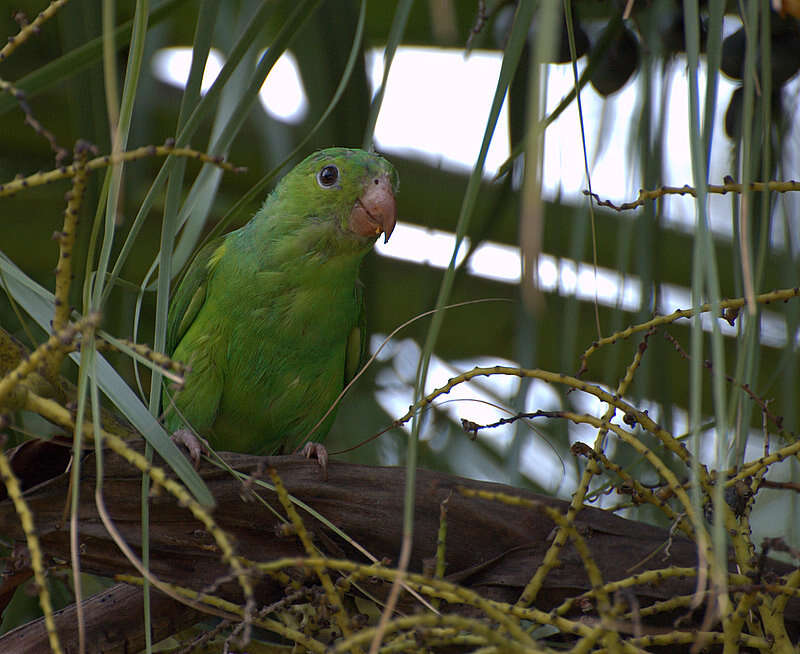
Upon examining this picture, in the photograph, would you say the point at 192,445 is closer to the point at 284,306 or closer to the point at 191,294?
the point at 284,306

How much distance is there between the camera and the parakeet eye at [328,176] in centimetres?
227

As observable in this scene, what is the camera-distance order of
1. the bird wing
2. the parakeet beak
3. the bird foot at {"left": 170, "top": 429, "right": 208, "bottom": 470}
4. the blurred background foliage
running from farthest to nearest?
the bird wing
the parakeet beak
the bird foot at {"left": 170, "top": 429, "right": 208, "bottom": 470}
the blurred background foliage

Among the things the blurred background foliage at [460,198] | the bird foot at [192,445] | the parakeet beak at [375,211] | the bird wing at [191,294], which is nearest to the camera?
the blurred background foliage at [460,198]

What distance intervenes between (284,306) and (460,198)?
2.58 feet

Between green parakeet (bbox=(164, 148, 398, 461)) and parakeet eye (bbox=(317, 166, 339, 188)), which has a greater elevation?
parakeet eye (bbox=(317, 166, 339, 188))

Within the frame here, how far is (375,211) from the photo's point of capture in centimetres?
218

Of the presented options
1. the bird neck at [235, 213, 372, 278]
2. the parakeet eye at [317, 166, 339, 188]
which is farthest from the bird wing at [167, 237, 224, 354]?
the parakeet eye at [317, 166, 339, 188]

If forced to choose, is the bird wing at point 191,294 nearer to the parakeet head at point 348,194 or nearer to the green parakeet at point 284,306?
the green parakeet at point 284,306

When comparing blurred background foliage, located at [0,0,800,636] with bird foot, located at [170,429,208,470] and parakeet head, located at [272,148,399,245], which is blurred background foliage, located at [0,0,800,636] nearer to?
parakeet head, located at [272,148,399,245]

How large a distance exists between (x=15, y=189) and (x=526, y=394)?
0.92 meters

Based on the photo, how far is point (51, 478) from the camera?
53.5 inches

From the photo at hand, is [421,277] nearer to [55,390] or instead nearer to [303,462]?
[303,462]

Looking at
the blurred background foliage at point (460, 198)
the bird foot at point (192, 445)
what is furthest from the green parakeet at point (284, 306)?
the bird foot at point (192, 445)

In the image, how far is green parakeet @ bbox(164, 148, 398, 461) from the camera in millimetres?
2186
